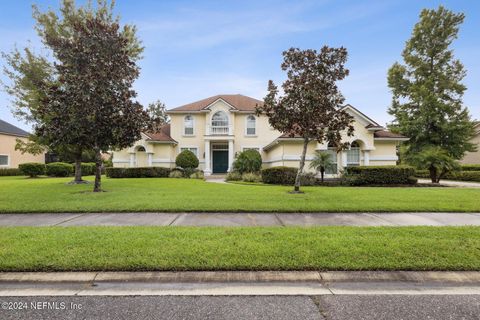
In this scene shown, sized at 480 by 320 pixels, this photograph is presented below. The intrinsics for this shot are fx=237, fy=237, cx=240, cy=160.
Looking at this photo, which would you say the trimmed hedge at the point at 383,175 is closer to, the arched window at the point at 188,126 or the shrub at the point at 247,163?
the shrub at the point at 247,163

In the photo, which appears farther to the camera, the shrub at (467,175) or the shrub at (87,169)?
the shrub at (87,169)

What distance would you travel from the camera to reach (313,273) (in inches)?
135

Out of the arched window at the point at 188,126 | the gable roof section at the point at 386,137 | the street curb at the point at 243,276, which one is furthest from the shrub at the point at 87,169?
the gable roof section at the point at 386,137

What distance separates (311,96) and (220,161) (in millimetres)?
16616

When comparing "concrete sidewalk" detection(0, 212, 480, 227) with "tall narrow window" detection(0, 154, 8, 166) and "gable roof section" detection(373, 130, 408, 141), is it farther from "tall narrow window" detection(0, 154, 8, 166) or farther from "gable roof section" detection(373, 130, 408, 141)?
"tall narrow window" detection(0, 154, 8, 166)

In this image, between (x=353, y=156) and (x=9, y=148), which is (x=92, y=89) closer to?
(x=353, y=156)

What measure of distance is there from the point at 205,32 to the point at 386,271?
15.2 metres

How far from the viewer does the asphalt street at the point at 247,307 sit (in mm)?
2537

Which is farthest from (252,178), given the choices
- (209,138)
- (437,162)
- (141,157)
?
(437,162)

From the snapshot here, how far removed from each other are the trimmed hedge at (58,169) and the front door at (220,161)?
16097 millimetres

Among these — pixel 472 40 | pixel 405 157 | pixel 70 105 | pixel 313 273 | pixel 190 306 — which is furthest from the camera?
pixel 405 157

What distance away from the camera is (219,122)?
24500mm

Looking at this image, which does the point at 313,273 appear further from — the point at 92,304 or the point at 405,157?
the point at 405,157

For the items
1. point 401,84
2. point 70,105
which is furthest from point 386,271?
point 401,84
